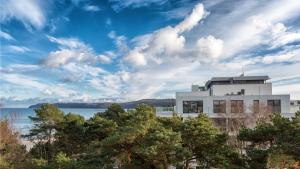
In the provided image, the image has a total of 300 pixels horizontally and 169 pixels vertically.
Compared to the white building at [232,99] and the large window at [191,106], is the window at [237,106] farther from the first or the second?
the large window at [191,106]

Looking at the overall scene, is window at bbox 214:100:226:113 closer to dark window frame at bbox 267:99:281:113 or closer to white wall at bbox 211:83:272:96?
white wall at bbox 211:83:272:96

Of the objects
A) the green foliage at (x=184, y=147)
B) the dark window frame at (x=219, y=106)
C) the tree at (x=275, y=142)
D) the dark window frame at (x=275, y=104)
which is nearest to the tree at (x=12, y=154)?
the green foliage at (x=184, y=147)

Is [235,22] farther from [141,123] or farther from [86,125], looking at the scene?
[86,125]

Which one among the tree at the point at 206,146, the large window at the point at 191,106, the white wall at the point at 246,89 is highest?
the white wall at the point at 246,89

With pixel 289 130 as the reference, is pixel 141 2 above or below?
above

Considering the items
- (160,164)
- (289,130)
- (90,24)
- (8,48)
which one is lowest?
(160,164)

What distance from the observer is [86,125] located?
15297mm

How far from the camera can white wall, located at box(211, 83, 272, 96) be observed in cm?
2538

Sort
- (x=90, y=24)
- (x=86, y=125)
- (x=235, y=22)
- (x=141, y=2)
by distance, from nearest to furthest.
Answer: (x=141, y=2) → (x=90, y=24) → (x=235, y=22) → (x=86, y=125)

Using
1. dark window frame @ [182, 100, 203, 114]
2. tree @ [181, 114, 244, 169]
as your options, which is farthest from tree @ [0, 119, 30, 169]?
dark window frame @ [182, 100, 203, 114]

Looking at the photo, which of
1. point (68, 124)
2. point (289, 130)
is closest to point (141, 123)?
point (289, 130)

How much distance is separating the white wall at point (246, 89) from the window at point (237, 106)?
67.0 inches

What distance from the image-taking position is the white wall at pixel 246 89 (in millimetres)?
25375

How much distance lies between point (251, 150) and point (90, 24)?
21.9 feet
